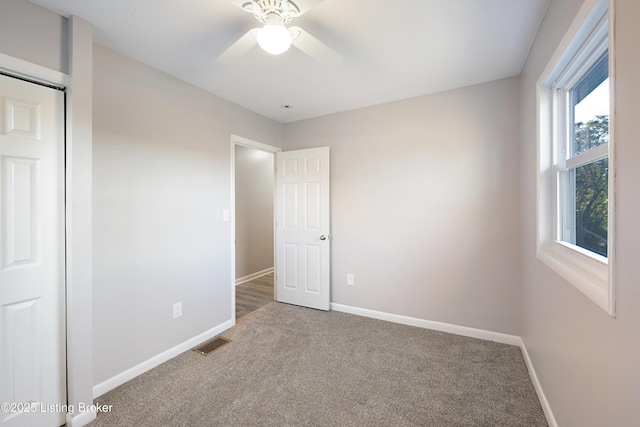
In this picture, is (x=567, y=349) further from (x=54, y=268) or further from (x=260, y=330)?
(x=54, y=268)

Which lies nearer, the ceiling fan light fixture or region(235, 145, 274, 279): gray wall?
the ceiling fan light fixture

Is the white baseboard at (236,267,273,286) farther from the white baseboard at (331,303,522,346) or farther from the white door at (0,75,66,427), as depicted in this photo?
the white door at (0,75,66,427)

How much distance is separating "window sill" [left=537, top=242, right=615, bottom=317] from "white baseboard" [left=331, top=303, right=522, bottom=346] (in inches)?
48.7

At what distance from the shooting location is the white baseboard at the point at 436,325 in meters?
2.53

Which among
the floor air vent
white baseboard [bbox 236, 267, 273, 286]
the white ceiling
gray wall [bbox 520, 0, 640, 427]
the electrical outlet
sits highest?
the white ceiling

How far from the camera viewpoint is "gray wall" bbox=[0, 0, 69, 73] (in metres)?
1.44

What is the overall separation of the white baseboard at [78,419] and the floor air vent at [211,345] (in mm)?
854

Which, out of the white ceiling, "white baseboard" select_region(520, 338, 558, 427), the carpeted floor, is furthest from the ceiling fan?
"white baseboard" select_region(520, 338, 558, 427)

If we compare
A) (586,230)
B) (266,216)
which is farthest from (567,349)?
(266,216)

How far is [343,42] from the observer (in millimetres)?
1914

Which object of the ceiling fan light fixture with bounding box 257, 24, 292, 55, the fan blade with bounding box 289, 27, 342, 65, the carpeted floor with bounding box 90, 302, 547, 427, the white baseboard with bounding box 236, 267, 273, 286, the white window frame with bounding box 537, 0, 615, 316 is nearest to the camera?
the white window frame with bounding box 537, 0, 615, 316

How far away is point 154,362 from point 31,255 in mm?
1221

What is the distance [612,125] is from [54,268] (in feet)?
9.16

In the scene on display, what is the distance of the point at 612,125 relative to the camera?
92 cm
